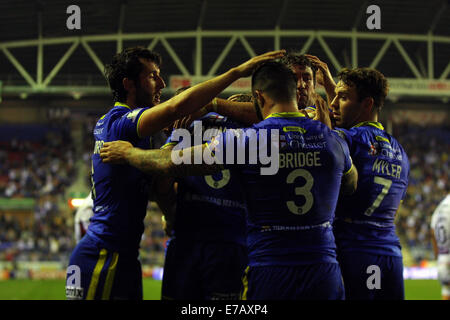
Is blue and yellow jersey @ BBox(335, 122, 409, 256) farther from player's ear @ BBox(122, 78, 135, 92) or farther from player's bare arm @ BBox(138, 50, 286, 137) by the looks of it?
player's ear @ BBox(122, 78, 135, 92)

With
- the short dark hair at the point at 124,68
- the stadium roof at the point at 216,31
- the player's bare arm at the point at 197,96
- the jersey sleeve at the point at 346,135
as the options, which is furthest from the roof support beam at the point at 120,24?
the player's bare arm at the point at 197,96

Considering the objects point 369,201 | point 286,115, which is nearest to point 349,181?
point 369,201

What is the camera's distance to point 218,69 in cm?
2295

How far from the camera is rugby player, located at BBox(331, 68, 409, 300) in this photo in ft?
14.9

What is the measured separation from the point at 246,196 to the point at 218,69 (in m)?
19.6

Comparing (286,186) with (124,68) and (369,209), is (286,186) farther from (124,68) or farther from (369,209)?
(124,68)

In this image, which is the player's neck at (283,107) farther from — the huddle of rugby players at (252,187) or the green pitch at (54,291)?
the green pitch at (54,291)

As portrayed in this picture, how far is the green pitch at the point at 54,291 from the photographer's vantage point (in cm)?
1485

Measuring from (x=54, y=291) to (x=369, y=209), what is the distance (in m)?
13.6

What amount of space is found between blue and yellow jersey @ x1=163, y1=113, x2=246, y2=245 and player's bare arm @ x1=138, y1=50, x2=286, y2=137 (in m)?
0.41

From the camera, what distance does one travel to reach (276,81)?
379 cm

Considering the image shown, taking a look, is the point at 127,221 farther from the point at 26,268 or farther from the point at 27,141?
the point at 27,141
